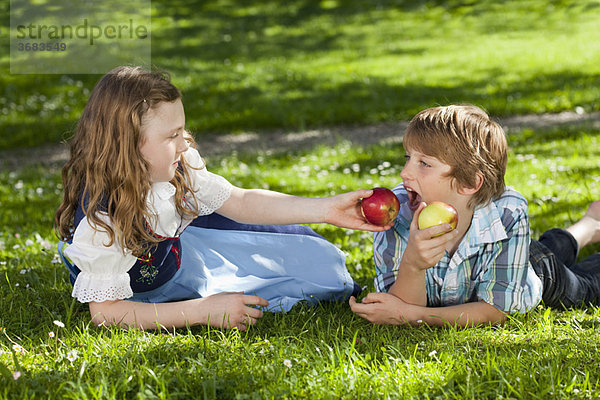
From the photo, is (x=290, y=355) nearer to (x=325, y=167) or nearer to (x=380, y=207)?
(x=380, y=207)

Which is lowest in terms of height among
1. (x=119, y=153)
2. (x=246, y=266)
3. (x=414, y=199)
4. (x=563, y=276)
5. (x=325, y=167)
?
(x=325, y=167)

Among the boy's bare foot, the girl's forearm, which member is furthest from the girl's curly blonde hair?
the boy's bare foot

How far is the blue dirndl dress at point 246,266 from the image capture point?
3607mm

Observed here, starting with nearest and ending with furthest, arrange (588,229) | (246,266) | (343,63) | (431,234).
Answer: (431,234), (246,266), (588,229), (343,63)

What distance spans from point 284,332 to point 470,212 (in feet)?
3.56

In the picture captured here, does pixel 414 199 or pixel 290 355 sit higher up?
pixel 414 199

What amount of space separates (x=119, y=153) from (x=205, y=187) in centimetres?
68

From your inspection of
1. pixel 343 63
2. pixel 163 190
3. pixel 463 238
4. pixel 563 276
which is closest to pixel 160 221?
pixel 163 190

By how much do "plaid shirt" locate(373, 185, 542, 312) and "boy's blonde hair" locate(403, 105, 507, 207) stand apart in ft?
0.36

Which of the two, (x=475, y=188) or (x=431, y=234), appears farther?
(x=475, y=188)

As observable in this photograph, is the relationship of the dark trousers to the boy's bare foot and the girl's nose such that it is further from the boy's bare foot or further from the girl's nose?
the girl's nose

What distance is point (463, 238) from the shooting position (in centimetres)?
342

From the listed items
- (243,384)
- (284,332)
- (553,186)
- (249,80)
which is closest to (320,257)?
(284,332)

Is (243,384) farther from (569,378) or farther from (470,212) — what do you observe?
(470,212)
